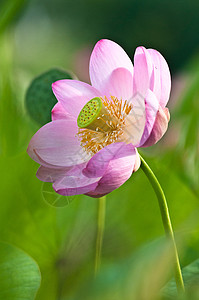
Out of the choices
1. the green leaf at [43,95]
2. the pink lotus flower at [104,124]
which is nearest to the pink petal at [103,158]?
the pink lotus flower at [104,124]

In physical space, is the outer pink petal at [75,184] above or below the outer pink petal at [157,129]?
below

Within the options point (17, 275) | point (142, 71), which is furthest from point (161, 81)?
point (17, 275)

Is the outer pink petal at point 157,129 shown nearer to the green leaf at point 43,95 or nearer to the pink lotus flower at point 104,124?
the pink lotus flower at point 104,124

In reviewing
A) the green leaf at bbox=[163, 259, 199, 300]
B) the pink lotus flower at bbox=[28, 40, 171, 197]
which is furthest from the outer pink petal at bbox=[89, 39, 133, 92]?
the green leaf at bbox=[163, 259, 199, 300]

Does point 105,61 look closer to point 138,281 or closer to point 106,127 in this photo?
point 106,127

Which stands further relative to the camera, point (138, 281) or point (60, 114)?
point (60, 114)

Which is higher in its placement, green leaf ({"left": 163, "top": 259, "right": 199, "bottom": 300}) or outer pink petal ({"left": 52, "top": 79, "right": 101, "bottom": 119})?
outer pink petal ({"left": 52, "top": 79, "right": 101, "bottom": 119})

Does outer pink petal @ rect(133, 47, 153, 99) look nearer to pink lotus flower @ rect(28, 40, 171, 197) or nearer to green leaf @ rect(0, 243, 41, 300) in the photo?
pink lotus flower @ rect(28, 40, 171, 197)
